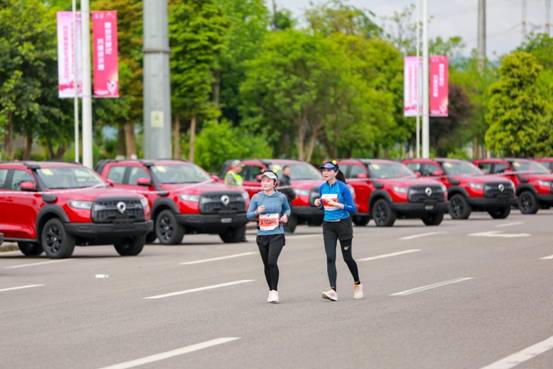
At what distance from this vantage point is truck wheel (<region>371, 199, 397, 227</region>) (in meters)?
34.4

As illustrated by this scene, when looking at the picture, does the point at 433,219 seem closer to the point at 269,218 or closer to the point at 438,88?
the point at 438,88

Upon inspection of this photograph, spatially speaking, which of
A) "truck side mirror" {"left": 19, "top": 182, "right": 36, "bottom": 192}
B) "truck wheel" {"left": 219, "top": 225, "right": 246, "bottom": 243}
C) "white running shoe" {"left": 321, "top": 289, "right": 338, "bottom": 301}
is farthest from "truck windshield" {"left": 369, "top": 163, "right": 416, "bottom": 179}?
"white running shoe" {"left": 321, "top": 289, "right": 338, "bottom": 301}

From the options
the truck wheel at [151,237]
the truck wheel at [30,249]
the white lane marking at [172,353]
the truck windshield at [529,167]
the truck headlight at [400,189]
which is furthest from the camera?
the truck windshield at [529,167]

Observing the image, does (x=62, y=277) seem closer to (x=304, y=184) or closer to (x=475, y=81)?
(x=304, y=184)

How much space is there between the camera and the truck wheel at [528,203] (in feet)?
137

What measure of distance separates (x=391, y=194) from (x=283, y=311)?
20650mm

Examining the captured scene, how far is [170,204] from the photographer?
27.5 m

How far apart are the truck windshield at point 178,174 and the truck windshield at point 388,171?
7878mm

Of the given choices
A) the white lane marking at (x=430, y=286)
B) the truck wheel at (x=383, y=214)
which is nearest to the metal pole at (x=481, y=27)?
the truck wheel at (x=383, y=214)

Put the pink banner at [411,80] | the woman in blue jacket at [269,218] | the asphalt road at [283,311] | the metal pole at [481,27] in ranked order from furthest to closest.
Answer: the metal pole at [481,27], the pink banner at [411,80], the woman in blue jacket at [269,218], the asphalt road at [283,311]

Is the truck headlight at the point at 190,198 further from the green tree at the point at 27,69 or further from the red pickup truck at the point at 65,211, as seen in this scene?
the green tree at the point at 27,69

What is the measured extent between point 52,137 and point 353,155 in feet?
A: 131

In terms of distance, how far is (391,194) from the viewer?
3447 centimetres

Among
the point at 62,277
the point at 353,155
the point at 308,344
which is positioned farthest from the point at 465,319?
the point at 353,155
